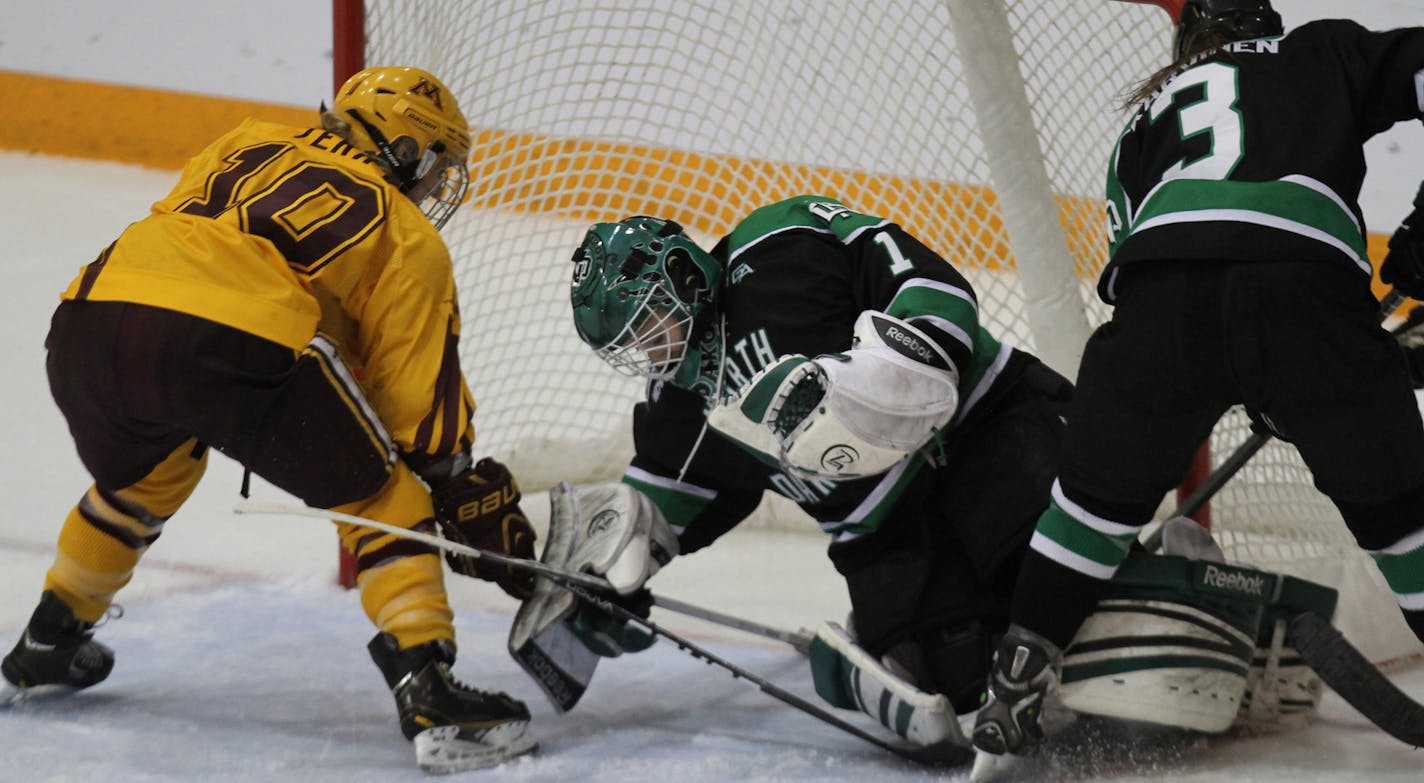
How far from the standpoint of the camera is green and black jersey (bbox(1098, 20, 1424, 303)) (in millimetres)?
1602

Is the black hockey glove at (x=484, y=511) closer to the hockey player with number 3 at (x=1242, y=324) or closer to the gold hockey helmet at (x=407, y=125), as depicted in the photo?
the gold hockey helmet at (x=407, y=125)

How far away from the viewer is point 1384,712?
1.70 meters

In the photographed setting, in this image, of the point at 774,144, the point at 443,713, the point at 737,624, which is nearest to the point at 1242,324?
the point at 737,624

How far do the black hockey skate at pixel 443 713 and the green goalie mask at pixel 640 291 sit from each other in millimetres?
443

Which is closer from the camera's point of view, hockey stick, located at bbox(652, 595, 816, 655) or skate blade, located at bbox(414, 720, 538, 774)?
skate blade, located at bbox(414, 720, 538, 774)

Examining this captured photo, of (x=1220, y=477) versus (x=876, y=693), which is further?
(x=1220, y=477)

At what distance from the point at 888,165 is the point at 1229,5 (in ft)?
3.66

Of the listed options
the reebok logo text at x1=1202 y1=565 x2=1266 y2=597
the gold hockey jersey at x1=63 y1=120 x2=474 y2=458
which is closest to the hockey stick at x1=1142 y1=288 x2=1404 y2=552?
A: the reebok logo text at x1=1202 y1=565 x2=1266 y2=597

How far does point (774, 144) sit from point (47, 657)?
1.63 metres

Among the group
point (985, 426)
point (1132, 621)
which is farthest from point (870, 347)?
point (1132, 621)

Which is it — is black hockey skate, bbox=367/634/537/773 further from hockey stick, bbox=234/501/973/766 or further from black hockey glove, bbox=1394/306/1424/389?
black hockey glove, bbox=1394/306/1424/389

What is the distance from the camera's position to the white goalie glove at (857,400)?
1662mm

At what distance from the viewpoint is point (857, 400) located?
1.66 m

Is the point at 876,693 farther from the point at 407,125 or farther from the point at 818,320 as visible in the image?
the point at 407,125
